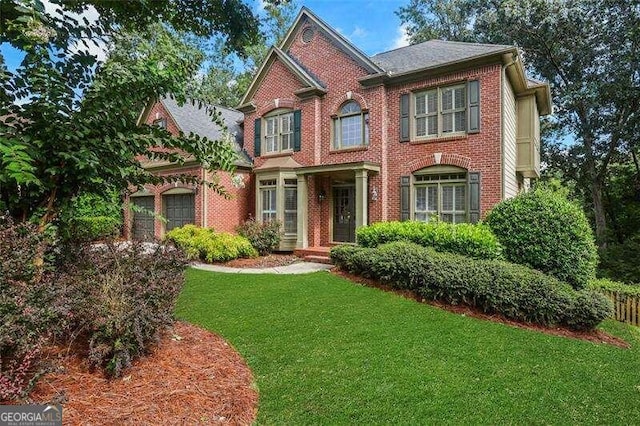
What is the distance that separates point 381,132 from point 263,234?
17.7 feet

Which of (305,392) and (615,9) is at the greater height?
(615,9)

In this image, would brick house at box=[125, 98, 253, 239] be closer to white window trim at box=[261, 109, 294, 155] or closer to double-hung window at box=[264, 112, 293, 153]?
white window trim at box=[261, 109, 294, 155]

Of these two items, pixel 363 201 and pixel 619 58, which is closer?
pixel 363 201

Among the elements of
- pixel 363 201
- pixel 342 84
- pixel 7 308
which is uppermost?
pixel 342 84

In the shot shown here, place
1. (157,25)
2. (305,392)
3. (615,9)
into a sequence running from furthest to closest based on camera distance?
(615,9) → (157,25) → (305,392)

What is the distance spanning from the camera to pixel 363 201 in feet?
38.7

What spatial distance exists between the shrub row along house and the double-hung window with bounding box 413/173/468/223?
0.03 metres

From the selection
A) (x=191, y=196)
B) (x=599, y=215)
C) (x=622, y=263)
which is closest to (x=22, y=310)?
(x=191, y=196)

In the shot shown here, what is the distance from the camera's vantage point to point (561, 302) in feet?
20.5

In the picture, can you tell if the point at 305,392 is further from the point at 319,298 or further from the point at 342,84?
the point at 342,84

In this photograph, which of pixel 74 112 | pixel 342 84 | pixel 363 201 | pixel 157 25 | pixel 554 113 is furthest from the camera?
pixel 554 113

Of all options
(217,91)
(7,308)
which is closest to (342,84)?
(7,308)

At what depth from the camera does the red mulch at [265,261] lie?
11139mm

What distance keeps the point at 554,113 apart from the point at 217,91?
22117 millimetres
